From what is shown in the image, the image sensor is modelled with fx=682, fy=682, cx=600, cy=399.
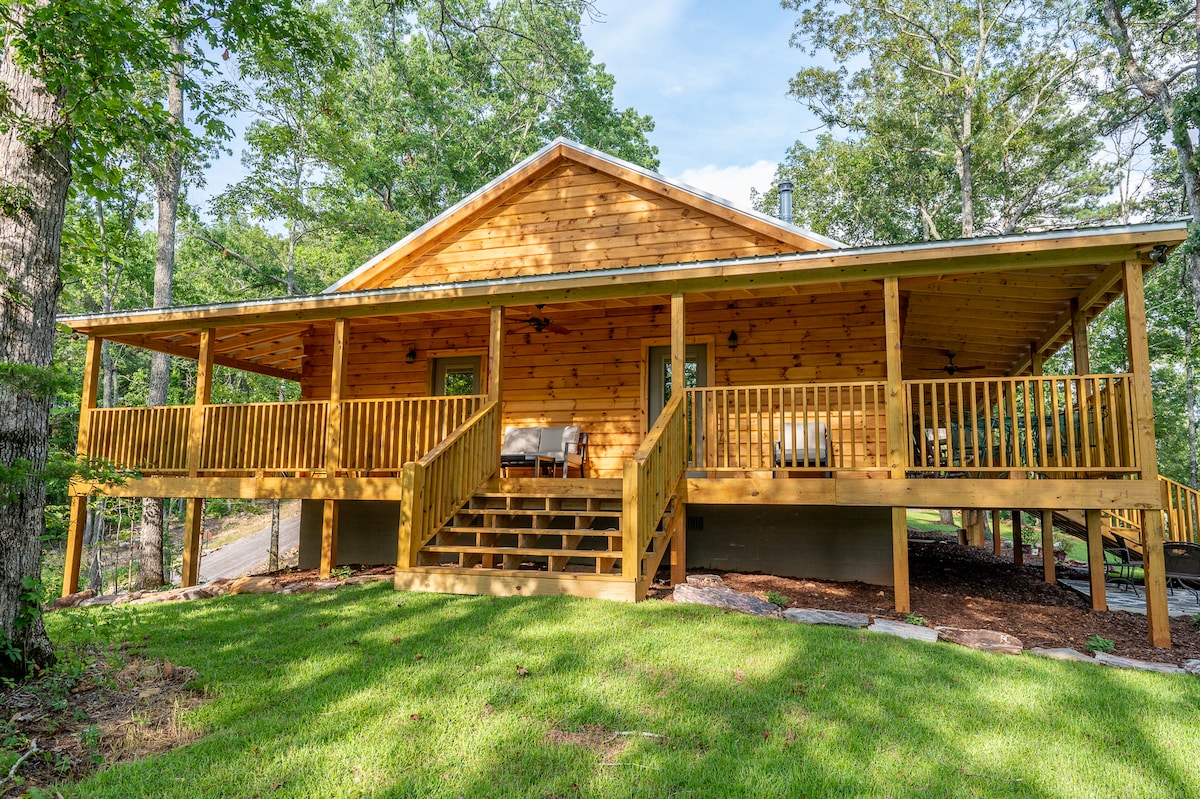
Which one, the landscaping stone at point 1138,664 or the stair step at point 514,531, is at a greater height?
the stair step at point 514,531

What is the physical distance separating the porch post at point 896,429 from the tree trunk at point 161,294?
438 inches

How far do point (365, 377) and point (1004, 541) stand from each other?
638 inches

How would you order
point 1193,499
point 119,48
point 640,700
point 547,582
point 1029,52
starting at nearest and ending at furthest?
point 640,700
point 119,48
point 547,582
point 1193,499
point 1029,52

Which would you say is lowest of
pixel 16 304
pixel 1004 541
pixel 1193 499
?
→ pixel 1004 541

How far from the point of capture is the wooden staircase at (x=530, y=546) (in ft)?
20.1

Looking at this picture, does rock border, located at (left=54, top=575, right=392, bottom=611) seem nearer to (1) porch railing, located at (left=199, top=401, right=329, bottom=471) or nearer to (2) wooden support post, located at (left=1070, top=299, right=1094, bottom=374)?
(1) porch railing, located at (left=199, top=401, right=329, bottom=471)

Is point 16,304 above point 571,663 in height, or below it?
above

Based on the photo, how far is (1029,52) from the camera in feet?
66.8

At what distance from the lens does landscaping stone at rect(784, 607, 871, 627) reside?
5652 mm

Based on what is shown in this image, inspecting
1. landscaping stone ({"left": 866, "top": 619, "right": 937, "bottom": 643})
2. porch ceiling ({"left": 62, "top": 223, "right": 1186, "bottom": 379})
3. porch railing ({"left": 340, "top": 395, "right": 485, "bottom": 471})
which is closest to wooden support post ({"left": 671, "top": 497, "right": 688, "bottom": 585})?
landscaping stone ({"left": 866, "top": 619, "right": 937, "bottom": 643})

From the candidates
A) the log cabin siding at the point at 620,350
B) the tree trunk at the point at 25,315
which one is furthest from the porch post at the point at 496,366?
the tree trunk at the point at 25,315

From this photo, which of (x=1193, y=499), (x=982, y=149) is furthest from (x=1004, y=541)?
(x=982, y=149)

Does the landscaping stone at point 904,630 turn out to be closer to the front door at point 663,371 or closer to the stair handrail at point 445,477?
the stair handrail at point 445,477

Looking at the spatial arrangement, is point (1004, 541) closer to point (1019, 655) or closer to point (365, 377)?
point (1019, 655)
